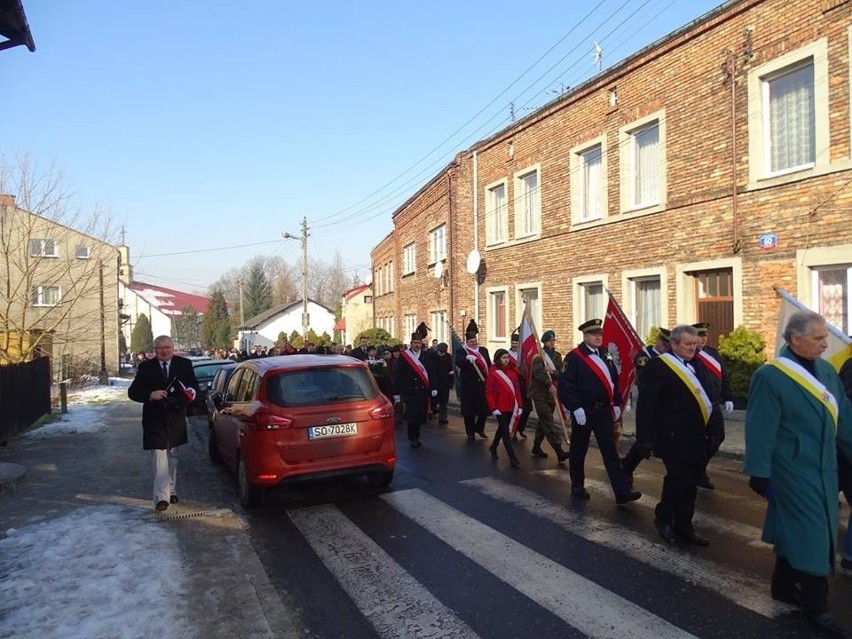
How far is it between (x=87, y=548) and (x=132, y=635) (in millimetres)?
1975

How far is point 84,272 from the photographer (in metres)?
19.8

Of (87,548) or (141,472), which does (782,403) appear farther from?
(141,472)

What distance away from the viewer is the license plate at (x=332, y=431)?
688 cm

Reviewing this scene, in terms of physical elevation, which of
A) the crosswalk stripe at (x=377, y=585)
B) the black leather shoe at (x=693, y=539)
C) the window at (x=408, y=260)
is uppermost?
the window at (x=408, y=260)

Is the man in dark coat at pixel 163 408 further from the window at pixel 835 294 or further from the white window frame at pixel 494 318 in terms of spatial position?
the white window frame at pixel 494 318

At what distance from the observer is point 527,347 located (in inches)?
390

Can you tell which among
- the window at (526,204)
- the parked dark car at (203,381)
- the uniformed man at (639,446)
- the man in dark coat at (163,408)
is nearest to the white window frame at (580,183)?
the window at (526,204)

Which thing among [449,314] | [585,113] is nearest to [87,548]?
[585,113]

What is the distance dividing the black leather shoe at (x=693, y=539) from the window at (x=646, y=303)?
9712 millimetres

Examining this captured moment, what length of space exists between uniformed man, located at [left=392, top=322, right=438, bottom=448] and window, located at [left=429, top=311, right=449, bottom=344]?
1374cm

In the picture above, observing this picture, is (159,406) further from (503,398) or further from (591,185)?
(591,185)

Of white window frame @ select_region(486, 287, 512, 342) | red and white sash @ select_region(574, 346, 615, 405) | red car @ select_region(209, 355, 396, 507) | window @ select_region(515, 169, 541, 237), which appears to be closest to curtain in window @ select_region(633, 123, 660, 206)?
window @ select_region(515, 169, 541, 237)

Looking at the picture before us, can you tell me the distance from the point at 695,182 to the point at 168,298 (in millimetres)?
106744

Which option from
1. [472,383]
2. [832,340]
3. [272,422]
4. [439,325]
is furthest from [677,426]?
[439,325]
